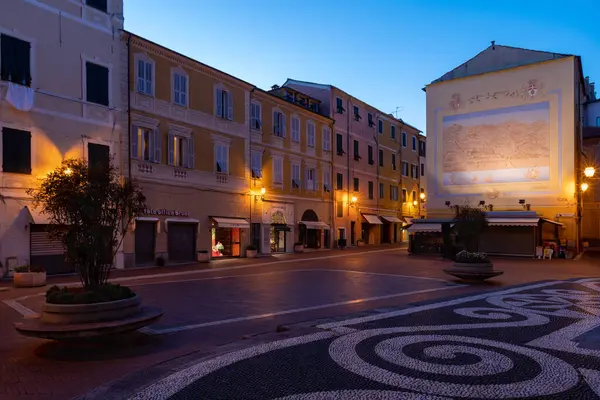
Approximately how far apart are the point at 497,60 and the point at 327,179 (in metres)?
16.2

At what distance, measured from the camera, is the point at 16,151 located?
62.8ft

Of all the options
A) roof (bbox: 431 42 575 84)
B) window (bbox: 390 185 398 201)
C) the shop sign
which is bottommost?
the shop sign

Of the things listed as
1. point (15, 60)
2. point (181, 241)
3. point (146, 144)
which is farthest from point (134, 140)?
point (15, 60)

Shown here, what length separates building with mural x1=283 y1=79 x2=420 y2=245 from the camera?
4194cm

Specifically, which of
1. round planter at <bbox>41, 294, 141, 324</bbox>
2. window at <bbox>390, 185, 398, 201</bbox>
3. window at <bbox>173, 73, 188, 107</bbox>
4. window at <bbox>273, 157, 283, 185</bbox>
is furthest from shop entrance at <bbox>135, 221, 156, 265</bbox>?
window at <bbox>390, 185, 398, 201</bbox>

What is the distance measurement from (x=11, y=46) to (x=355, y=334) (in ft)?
60.4

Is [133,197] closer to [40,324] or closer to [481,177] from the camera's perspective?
[40,324]

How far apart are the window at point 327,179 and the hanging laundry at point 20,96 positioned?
951 inches

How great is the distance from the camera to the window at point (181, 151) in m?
26.0

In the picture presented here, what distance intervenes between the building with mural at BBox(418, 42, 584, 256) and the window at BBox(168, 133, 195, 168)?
16945mm

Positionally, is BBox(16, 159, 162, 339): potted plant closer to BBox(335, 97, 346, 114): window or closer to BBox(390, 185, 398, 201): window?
BBox(335, 97, 346, 114): window

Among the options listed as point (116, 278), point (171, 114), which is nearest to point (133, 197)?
point (116, 278)

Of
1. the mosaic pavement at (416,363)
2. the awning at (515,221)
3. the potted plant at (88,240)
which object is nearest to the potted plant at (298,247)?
the awning at (515,221)

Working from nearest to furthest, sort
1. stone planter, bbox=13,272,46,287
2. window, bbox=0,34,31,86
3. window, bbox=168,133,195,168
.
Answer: stone planter, bbox=13,272,46,287
window, bbox=0,34,31,86
window, bbox=168,133,195,168
